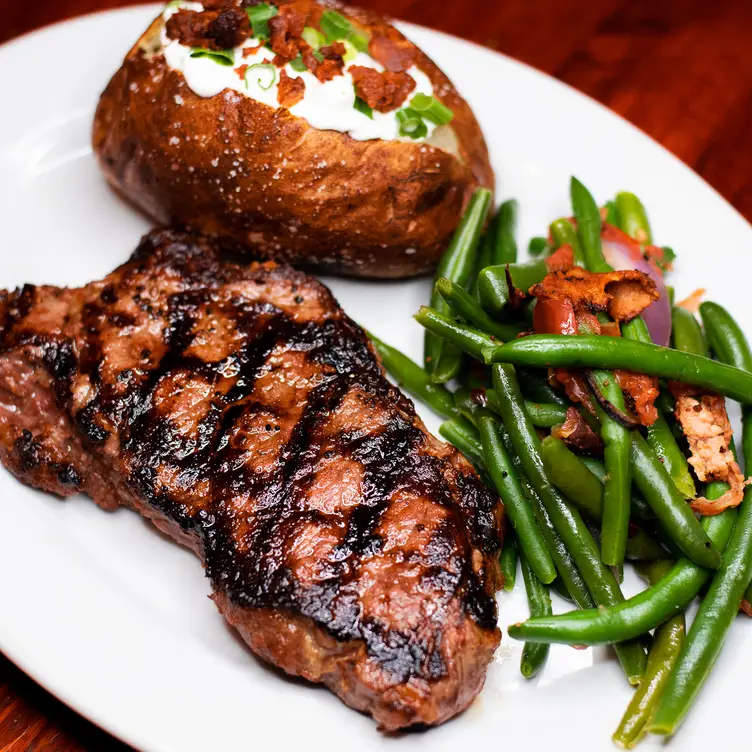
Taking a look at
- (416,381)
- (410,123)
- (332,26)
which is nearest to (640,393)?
(416,381)

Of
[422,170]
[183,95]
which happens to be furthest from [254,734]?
[183,95]

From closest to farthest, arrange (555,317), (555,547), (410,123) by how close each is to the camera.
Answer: (555,547) → (555,317) → (410,123)

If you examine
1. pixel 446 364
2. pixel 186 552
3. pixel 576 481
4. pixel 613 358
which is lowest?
pixel 186 552

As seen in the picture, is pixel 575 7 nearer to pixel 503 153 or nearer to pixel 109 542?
pixel 503 153

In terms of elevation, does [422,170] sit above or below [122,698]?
above

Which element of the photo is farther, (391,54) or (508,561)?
(391,54)

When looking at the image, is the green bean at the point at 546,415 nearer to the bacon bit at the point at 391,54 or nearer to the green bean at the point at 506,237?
the green bean at the point at 506,237

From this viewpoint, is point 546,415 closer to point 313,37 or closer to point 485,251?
point 485,251
